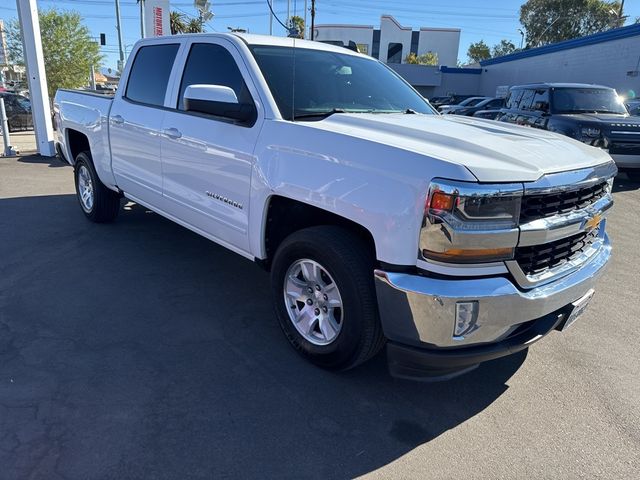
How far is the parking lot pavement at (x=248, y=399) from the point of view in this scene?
8.07ft

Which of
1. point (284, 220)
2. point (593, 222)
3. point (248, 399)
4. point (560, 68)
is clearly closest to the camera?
point (248, 399)

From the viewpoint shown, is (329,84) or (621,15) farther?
(621,15)

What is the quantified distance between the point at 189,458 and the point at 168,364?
35.1 inches

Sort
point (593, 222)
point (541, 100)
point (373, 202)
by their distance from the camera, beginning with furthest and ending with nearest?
1. point (541, 100)
2. point (593, 222)
3. point (373, 202)

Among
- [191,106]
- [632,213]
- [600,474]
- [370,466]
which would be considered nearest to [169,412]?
[370,466]

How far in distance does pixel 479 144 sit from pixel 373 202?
70 cm

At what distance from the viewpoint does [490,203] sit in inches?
93.4

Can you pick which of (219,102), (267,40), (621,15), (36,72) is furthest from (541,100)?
(621,15)

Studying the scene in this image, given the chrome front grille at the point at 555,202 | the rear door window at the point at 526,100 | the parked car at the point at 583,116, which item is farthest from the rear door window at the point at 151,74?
the rear door window at the point at 526,100

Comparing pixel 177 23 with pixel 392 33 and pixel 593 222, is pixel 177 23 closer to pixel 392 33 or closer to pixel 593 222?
pixel 593 222

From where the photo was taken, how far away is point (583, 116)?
Answer: 9.88 meters

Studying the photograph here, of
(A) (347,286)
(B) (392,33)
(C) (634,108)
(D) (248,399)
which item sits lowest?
(D) (248,399)

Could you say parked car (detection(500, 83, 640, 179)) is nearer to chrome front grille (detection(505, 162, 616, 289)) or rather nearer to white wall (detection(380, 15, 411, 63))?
chrome front grille (detection(505, 162, 616, 289))

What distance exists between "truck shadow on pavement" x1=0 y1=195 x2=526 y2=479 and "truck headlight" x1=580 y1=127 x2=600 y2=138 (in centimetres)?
721
